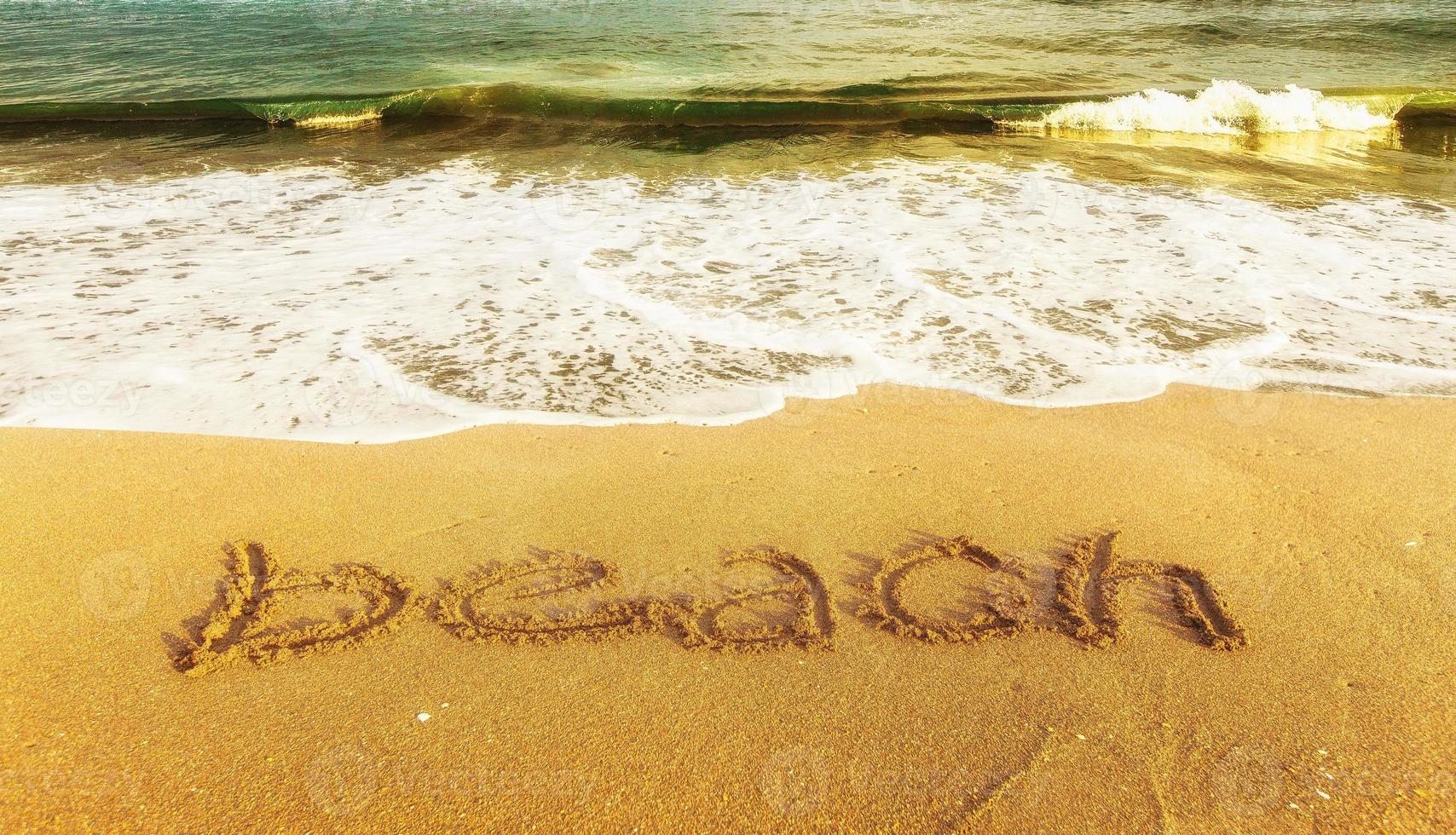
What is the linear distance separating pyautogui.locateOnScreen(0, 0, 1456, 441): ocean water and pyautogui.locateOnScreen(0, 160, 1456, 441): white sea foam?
1.0 inches

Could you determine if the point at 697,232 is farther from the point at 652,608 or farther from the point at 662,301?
the point at 652,608

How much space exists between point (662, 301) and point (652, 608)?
2407mm

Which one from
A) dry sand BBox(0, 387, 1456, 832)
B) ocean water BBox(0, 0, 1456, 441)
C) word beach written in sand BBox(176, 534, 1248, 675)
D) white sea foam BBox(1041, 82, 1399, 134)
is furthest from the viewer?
white sea foam BBox(1041, 82, 1399, 134)

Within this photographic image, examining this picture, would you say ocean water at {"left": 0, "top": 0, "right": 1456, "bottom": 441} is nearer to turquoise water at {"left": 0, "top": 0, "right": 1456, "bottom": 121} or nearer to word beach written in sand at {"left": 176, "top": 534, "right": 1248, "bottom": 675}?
turquoise water at {"left": 0, "top": 0, "right": 1456, "bottom": 121}

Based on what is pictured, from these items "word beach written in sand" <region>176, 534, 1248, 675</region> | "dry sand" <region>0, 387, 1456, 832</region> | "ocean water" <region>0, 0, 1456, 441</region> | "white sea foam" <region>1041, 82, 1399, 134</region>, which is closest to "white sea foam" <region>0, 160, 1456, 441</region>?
"ocean water" <region>0, 0, 1456, 441</region>

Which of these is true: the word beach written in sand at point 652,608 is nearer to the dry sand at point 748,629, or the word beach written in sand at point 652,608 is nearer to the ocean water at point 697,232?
the dry sand at point 748,629

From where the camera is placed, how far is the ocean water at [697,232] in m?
3.70

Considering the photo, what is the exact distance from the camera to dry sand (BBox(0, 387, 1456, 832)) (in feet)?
6.13

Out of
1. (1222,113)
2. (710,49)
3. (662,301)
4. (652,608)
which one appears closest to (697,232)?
(662,301)

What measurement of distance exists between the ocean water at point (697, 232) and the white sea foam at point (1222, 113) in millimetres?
52

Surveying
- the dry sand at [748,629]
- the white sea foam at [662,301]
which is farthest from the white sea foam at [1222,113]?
the dry sand at [748,629]

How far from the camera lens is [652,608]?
2396mm

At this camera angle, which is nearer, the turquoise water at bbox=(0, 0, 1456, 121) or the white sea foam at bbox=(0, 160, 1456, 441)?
the white sea foam at bbox=(0, 160, 1456, 441)

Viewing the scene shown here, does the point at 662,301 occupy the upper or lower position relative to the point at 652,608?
upper
